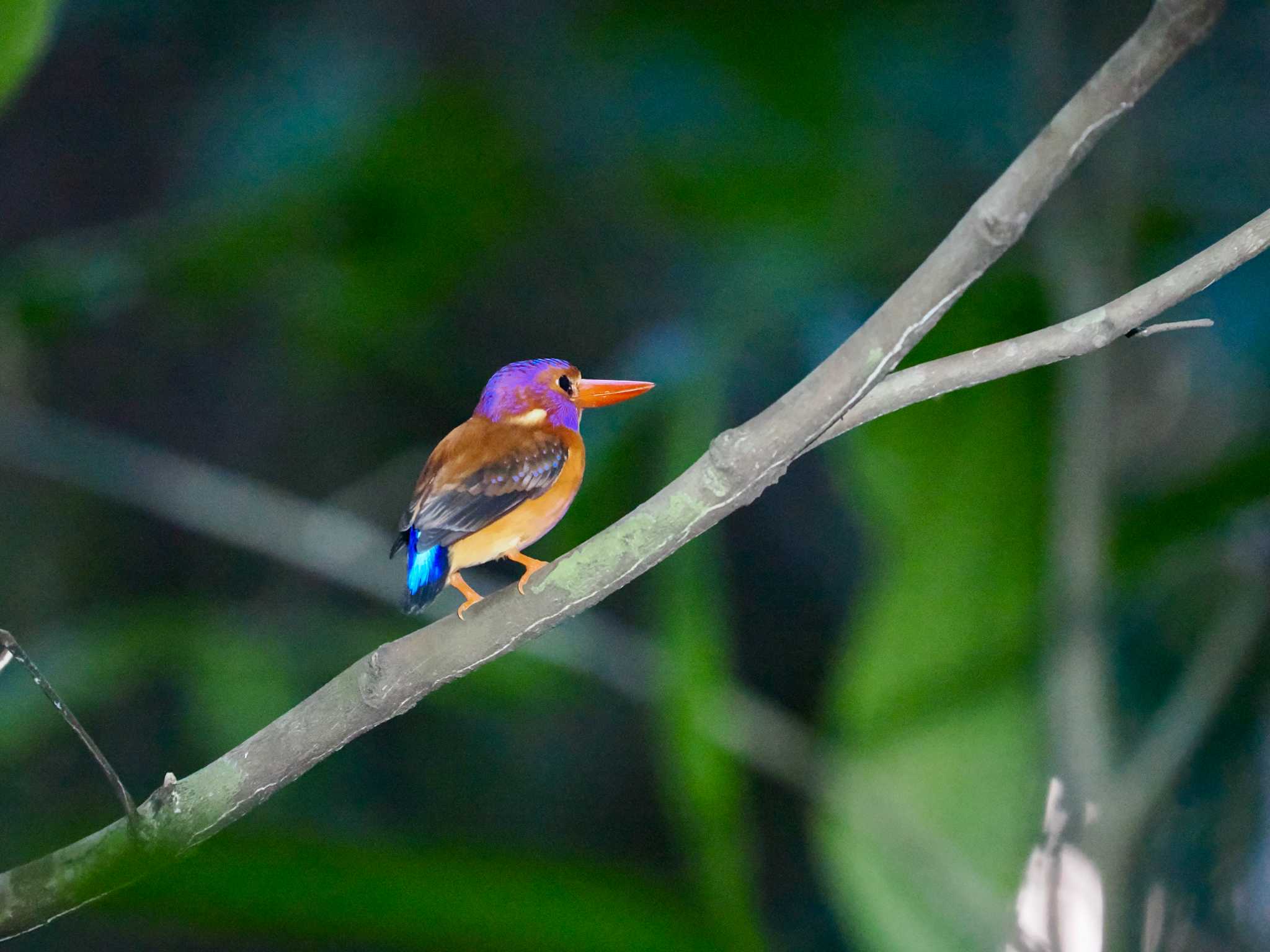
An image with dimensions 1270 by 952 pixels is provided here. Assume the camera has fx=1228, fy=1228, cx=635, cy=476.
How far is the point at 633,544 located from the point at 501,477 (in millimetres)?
147

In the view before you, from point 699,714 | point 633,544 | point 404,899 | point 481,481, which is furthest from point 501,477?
point 699,714

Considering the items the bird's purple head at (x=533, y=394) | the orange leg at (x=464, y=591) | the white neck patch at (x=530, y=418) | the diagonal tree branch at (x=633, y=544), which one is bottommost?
the diagonal tree branch at (x=633, y=544)

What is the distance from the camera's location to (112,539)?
7.41 feet

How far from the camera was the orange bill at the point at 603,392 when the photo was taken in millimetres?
715

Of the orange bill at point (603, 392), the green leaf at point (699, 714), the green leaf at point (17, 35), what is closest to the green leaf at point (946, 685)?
the green leaf at point (699, 714)

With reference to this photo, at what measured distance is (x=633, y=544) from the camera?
54cm

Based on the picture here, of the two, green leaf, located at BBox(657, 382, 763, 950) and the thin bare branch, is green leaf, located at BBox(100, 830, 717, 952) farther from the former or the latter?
the thin bare branch

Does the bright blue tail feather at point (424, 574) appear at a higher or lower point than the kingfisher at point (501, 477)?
lower

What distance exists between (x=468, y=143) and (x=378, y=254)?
186 millimetres

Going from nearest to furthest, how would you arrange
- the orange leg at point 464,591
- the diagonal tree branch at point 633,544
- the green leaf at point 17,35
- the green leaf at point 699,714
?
the diagonal tree branch at point 633,544 < the orange leg at point 464,591 < the green leaf at point 17,35 < the green leaf at point 699,714

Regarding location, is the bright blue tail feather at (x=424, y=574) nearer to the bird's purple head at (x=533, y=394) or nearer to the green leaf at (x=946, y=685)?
the bird's purple head at (x=533, y=394)

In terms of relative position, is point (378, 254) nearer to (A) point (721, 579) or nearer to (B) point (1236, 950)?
(A) point (721, 579)

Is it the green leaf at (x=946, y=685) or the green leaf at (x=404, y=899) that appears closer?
the green leaf at (x=404, y=899)

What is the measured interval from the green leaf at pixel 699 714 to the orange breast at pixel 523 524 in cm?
34
